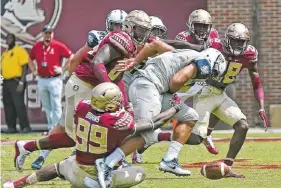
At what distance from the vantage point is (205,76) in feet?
28.9

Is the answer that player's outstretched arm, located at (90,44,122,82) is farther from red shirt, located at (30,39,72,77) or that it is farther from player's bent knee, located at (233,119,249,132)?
red shirt, located at (30,39,72,77)

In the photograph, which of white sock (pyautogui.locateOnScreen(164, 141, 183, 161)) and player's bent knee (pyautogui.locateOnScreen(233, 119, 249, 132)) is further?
player's bent knee (pyautogui.locateOnScreen(233, 119, 249, 132))

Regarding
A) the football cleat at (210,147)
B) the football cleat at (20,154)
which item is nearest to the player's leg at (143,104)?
the football cleat at (20,154)

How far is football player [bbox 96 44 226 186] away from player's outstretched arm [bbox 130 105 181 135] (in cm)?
26

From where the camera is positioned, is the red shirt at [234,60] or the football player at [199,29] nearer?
the red shirt at [234,60]

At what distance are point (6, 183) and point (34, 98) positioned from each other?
993 cm

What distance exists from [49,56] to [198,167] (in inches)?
220

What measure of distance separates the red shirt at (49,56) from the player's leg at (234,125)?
5.62 metres

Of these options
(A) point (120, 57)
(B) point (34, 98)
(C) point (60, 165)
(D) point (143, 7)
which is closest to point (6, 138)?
(B) point (34, 98)

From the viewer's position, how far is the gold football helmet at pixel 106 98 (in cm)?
741

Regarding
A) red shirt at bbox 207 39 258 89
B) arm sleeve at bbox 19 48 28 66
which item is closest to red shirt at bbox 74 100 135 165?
red shirt at bbox 207 39 258 89

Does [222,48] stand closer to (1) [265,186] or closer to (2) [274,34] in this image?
(1) [265,186]

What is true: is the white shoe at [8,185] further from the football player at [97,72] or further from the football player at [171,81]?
the football player at [171,81]

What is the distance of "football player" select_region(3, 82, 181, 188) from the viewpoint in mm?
7438
